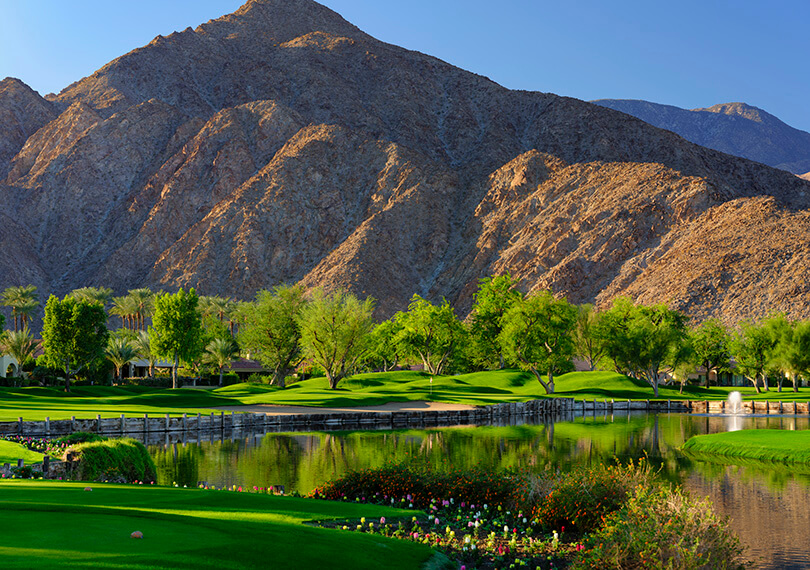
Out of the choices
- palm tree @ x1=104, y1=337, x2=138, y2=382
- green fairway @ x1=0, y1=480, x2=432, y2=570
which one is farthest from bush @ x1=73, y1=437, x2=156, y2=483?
palm tree @ x1=104, y1=337, x2=138, y2=382

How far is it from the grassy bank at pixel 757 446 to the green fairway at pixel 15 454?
2931cm

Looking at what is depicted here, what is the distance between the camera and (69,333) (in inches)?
2874

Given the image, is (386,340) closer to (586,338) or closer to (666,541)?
(586,338)

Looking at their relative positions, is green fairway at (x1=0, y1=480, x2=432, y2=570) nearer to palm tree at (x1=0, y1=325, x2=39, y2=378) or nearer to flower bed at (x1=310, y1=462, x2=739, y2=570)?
flower bed at (x1=310, y1=462, x2=739, y2=570)

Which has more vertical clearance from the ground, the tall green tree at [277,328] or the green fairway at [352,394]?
the tall green tree at [277,328]

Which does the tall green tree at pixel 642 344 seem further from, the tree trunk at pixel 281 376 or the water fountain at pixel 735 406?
the tree trunk at pixel 281 376

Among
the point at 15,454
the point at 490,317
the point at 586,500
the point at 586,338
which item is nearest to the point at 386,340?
the point at 490,317

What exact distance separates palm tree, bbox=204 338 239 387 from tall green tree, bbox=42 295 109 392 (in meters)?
29.1

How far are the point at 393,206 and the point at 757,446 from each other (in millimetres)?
127731

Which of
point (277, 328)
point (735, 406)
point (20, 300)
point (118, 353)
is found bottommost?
point (735, 406)

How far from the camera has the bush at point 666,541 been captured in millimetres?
13164

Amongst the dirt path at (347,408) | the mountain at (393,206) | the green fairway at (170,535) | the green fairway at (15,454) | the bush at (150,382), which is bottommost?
the bush at (150,382)

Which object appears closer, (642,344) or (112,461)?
(112,461)

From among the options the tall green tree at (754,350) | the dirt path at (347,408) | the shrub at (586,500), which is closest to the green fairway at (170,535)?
the shrub at (586,500)
